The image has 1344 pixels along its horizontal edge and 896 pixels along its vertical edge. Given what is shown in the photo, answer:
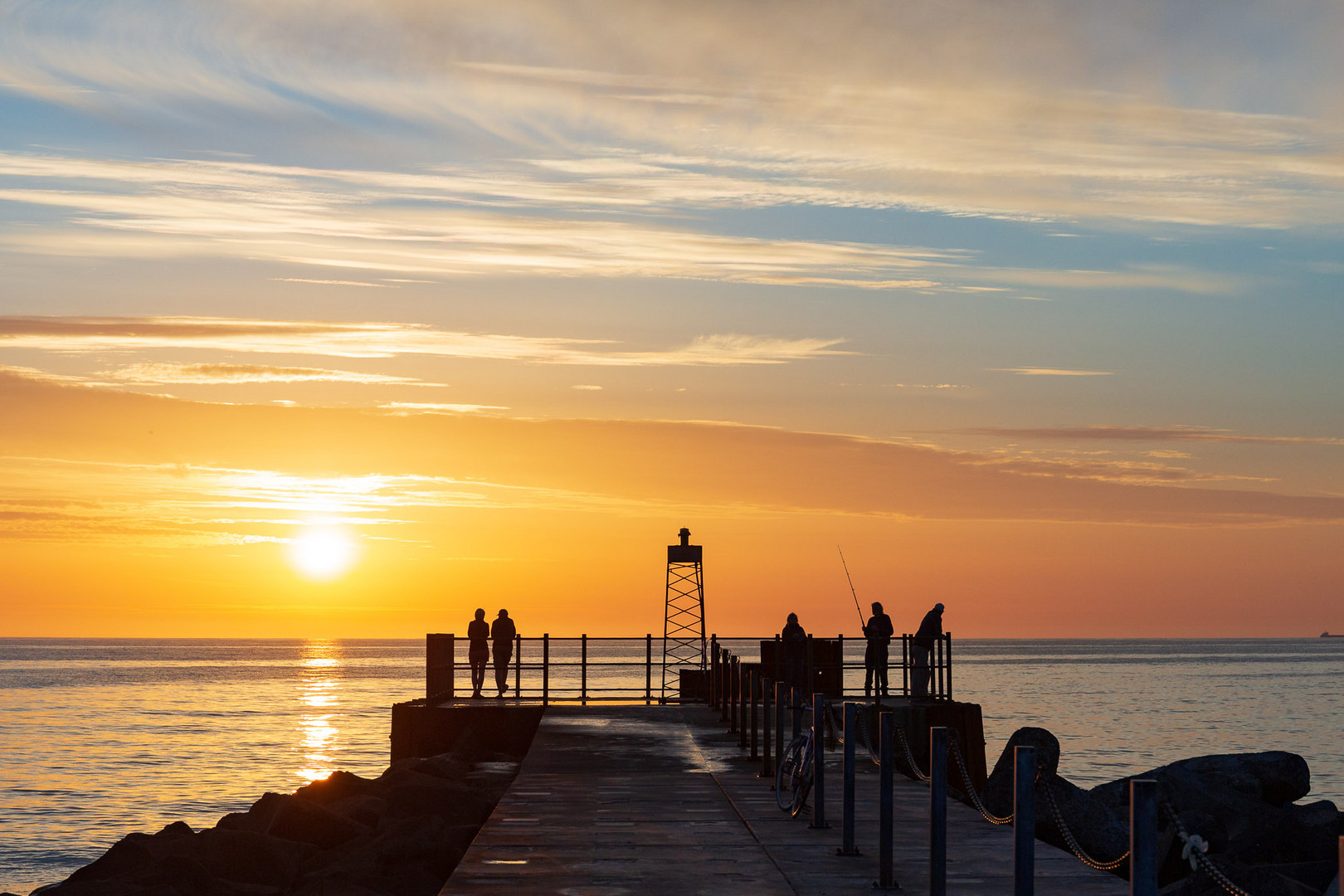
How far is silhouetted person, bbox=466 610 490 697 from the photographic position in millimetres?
29500

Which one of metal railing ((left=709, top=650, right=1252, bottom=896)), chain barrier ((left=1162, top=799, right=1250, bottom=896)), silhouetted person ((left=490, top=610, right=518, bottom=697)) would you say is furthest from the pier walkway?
silhouetted person ((left=490, top=610, right=518, bottom=697))

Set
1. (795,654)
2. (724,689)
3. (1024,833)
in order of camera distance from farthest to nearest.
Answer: (795,654), (724,689), (1024,833)

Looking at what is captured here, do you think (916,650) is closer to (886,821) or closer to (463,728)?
(463,728)

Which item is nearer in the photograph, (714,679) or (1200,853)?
(1200,853)

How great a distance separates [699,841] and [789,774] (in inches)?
98.6

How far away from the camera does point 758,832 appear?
13.2m

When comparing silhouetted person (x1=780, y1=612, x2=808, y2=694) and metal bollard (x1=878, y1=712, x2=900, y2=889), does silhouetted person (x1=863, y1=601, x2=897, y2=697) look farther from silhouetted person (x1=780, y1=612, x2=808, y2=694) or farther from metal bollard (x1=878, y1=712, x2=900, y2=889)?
metal bollard (x1=878, y1=712, x2=900, y2=889)

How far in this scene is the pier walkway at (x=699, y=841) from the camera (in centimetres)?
1067

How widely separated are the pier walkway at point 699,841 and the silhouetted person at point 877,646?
23.2 ft

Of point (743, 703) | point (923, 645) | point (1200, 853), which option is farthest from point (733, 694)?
point (1200, 853)

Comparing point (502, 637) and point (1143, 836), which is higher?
point (1143, 836)

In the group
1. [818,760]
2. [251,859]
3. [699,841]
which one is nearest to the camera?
[699,841]

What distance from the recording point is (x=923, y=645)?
2684cm

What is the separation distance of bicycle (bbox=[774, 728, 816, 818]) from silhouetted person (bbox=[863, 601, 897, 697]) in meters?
11.0
